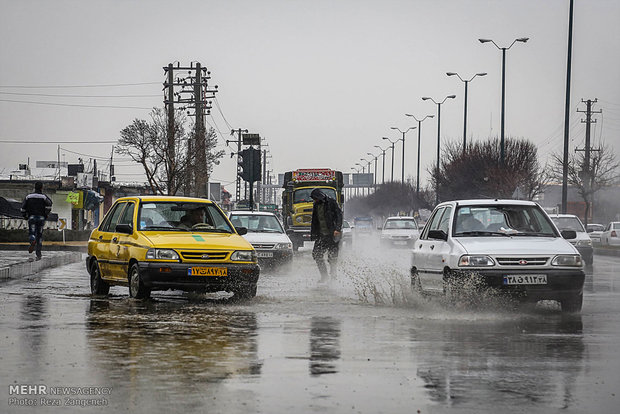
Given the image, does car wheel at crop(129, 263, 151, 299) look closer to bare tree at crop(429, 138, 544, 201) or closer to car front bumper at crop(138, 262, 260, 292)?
car front bumper at crop(138, 262, 260, 292)

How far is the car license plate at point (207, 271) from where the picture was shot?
49.6ft

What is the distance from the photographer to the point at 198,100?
58.5m

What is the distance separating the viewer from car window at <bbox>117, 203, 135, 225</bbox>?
16.7 m

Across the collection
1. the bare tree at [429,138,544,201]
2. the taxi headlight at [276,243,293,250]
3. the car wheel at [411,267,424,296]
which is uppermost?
the bare tree at [429,138,544,201]

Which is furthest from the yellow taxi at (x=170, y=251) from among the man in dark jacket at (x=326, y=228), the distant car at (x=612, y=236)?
the distant car at (x=612, y=236)

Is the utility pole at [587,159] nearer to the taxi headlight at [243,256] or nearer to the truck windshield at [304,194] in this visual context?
the truck windshield at [304,194]

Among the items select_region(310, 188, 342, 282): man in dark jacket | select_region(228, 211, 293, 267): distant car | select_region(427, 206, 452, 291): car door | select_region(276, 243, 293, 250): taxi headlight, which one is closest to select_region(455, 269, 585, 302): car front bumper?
select_region(427, 206, 452, 291): car door

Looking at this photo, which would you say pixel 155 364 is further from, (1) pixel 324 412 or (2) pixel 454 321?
(2) pixel 454 321

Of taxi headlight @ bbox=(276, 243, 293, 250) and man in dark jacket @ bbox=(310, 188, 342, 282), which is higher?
man in dark jacket @ bbox=(310, 188, 342, 282)

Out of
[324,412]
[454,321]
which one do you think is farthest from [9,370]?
[454,321]

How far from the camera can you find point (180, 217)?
1678cm

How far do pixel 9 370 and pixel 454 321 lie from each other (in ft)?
19.4

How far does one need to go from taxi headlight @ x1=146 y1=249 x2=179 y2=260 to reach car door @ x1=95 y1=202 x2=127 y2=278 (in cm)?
158

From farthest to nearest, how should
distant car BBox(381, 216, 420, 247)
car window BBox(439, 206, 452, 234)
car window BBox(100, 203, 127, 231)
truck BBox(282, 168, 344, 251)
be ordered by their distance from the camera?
distant car BBox(381, 216, 420, 247), truck BBox(282, 168, 344, 251), car window BBox(100, 203, 127, 231), car window BBox(439, 206, 452, 234)
